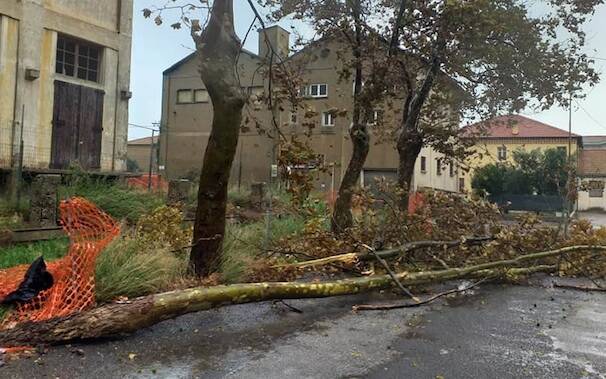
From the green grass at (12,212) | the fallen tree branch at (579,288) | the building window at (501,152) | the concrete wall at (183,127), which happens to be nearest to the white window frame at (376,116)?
the fallen tree branch at (579,288)

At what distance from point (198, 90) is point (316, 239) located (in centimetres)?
2924

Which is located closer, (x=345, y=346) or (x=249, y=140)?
(x=345, y=346)

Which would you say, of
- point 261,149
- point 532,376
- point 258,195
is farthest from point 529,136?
point 532,376

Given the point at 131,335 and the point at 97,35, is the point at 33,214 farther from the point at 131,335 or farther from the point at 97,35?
the point at 97,35

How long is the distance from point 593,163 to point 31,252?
57.3 meters

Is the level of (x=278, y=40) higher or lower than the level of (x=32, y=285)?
higher

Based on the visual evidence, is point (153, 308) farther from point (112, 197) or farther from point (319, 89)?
point (319, 89)

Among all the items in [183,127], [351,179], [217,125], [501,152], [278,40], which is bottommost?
[351,179]

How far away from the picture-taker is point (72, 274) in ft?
18.4

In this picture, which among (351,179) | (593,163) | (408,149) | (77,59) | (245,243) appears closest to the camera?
(245,243)

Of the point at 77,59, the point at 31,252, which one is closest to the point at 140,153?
the point at 77,59

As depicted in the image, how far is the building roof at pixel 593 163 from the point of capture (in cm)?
5375

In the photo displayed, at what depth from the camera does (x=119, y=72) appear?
1742 cm

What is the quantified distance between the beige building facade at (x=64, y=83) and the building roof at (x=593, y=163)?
47.2m
